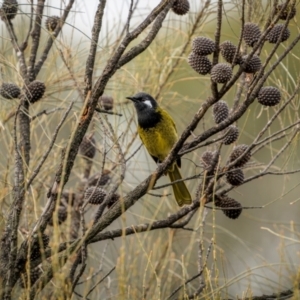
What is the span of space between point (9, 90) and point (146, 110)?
1146mm

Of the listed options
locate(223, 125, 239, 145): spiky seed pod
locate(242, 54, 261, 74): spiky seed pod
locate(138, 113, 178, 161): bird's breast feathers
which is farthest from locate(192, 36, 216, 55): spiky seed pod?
locate(138, 113, 178, 161): bird's breast feathers

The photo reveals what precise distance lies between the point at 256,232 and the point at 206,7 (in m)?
4.25

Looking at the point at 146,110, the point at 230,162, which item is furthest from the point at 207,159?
the point at 146,110

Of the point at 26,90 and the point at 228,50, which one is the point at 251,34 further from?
the point at 26,90

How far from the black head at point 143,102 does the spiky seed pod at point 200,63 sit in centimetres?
101

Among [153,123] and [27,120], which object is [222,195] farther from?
[153,123]

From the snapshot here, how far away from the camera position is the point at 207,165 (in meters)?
2.58

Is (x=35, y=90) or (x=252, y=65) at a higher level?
(x=252, y=65)

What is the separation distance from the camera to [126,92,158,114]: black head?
3.38m

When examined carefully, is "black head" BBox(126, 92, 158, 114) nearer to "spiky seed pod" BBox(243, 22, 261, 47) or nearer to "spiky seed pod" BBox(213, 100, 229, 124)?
"spiky seed pod" BBox(213, 100, 229, 124)

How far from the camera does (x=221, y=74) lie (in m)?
2.12

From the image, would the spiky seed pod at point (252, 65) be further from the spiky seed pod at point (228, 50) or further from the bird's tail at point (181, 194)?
the bird's tail at point (181, 194)

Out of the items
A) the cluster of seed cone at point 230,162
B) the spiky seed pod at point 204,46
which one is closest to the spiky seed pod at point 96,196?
the cluster of seed cone at point 230,162

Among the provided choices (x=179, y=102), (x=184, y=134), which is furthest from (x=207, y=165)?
(x=179, y=102)
